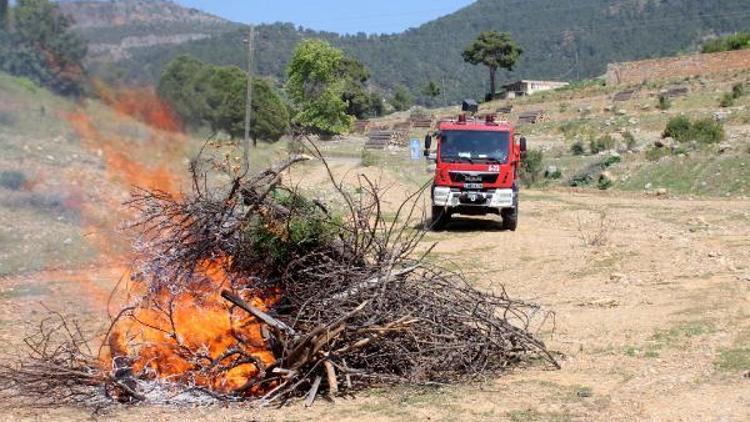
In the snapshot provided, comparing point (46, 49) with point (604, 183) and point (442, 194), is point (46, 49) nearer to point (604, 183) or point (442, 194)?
point (442, 194)

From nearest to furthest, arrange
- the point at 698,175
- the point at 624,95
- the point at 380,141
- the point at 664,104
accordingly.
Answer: the point at 698,175, the point at 664,104, the point at 380,141, the point at 624,95

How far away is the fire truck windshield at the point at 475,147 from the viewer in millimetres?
18922

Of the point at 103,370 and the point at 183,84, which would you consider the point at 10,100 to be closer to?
the point at 183,84

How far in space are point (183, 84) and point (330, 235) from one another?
2166mm

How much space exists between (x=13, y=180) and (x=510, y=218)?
10748 millimetres

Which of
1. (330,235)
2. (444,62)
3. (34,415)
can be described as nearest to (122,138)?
(330,235)

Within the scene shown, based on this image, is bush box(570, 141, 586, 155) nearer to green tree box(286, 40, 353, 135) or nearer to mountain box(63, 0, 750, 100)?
green tree box(286, 40, 353, 135)

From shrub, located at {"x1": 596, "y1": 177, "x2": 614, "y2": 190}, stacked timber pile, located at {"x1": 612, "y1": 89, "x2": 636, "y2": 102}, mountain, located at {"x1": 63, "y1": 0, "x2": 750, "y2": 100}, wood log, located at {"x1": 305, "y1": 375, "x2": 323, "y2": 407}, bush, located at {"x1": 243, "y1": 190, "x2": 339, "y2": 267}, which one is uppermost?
mountain, located at {"x1": 63, "y1": 0, "x2": 750, "y2": 100}

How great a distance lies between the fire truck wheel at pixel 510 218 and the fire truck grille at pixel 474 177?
0.94 meters

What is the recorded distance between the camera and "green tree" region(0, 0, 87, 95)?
8.07 metres

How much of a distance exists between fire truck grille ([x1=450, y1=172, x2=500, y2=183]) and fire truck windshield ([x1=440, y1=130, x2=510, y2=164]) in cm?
29

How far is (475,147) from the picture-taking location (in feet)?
62.5

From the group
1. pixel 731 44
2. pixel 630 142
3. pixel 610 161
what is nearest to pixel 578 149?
pixel 630 142

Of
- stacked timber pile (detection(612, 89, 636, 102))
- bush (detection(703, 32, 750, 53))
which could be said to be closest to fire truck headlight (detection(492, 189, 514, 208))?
stacked timber pile (detection(612, 89, 636, 102))
